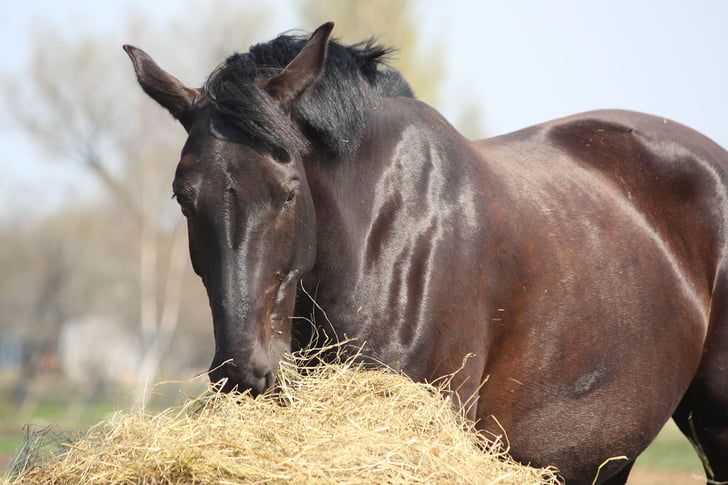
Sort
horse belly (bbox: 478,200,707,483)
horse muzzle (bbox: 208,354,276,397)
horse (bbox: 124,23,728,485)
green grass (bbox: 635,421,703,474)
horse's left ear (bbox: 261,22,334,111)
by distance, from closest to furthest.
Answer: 1. horse muzzle (bbox: 208,354,276,397)
2. horse (bbox: 124,23,728,485)
3. horse's left ear (bbox: 261,22,334,111)
4. horse belly (bbox: 478,200,707,483)
5. green grass (bbox: 635,421,703,474)

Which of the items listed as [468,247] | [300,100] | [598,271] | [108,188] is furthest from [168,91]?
[108,188]

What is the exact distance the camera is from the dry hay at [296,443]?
7.54 feet

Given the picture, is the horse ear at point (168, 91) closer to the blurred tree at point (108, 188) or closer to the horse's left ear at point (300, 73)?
the horse's left ear at point (300, 73)

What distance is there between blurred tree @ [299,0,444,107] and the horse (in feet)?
46.6

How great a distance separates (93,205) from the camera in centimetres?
3834

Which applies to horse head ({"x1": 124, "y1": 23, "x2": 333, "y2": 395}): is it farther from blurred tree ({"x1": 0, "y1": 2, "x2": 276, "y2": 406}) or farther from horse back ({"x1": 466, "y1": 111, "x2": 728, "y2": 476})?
blurred tree ({"x1": 0, "y1": 2, "x2": 276, "y2": 406})

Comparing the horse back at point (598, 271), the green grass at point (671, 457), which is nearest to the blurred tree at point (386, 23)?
the green grass at point (671, 457)

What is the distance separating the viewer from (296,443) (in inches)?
95.1

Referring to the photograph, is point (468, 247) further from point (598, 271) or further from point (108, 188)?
point (108, 188)

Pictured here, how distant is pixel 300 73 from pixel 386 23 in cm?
1644

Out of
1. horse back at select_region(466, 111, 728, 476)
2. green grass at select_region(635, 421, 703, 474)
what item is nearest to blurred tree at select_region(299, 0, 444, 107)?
green grass at select_region(635, 421, 703, 474)

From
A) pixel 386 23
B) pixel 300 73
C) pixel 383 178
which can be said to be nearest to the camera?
pixel 300 73

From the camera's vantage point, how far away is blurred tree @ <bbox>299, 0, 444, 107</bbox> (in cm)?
1862

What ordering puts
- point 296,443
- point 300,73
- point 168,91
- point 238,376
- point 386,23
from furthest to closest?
point 386,23, point 168,91, point 300,73, point 238,376, point 296,443
